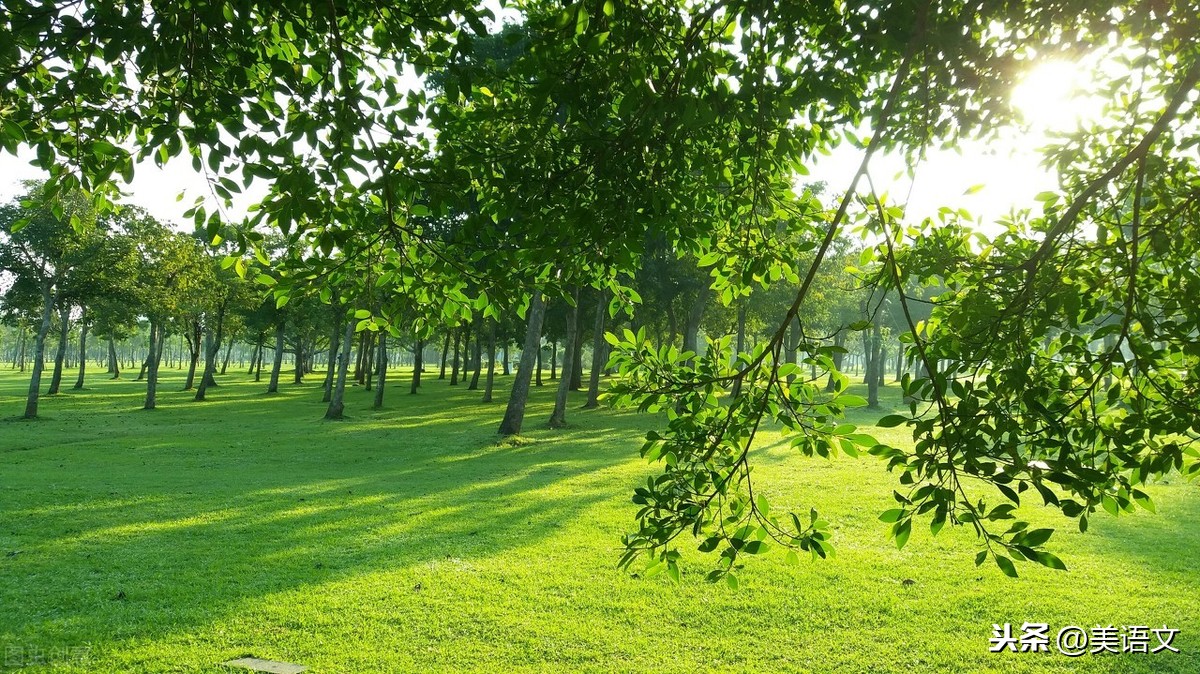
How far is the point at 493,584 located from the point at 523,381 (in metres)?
15.4

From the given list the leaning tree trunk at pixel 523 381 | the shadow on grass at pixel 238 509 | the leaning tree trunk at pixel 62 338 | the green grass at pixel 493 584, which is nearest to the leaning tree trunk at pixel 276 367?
the leaning tree trunk at pixel 62 338

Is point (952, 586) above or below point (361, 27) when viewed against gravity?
below

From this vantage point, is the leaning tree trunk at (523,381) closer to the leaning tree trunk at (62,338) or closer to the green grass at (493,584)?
the green grass at (493,584)

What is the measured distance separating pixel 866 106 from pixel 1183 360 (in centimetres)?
257

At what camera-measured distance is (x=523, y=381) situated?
23047mm

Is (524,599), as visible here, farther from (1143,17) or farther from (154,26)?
(1143,17)

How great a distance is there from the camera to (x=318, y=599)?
716 cm

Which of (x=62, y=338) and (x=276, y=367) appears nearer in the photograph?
(x=62, y=338)

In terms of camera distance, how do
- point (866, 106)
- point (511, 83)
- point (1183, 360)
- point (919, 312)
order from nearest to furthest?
point (1183, 360)
point (511, 83)
point (866, 106)
point (919, 312)

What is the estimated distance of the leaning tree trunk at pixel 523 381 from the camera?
889 inches

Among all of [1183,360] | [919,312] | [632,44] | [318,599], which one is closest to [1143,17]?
[1183,360]

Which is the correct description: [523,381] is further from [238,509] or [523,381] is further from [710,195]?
[710,195]

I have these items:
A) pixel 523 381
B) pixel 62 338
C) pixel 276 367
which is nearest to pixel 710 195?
pixel 523 381

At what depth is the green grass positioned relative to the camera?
597cm
